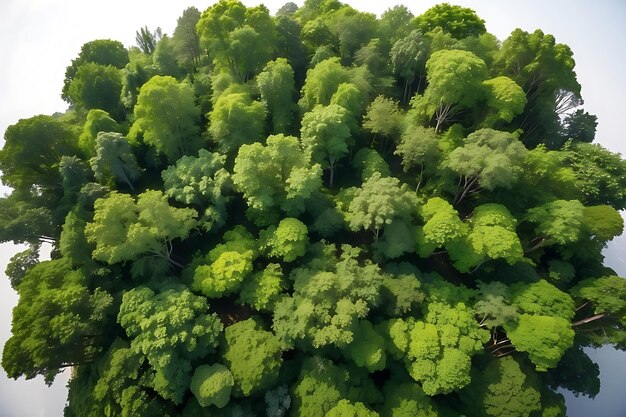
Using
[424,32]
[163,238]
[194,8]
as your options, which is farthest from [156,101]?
[424,32]

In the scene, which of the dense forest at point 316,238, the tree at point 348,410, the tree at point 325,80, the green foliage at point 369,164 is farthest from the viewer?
the tree at point 325,80

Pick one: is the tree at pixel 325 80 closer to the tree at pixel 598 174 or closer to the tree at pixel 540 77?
the tree at pixel 540 77

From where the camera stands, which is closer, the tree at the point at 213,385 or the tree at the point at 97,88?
the tree at the point at 213,385

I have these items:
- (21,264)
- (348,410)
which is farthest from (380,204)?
(21,264)

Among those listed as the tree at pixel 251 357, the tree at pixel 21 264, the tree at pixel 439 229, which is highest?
the tree at pixel 439 229

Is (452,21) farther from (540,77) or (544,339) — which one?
(544,339)

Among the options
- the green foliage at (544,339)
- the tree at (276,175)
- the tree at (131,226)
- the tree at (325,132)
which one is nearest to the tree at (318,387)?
the tree at (276,175)

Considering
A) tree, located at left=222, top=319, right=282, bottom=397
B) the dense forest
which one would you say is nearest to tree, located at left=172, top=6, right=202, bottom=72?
the dense forest

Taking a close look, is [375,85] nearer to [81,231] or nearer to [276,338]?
[276,338]
